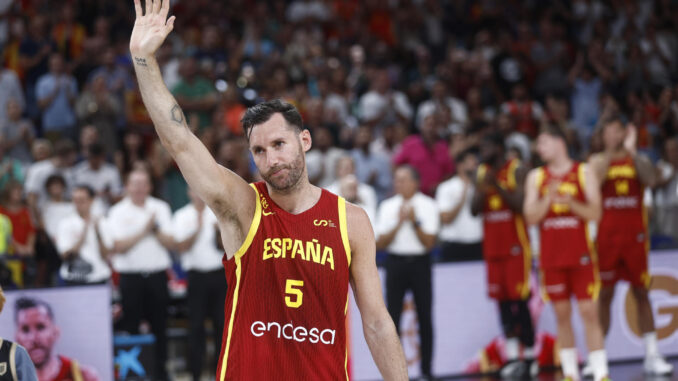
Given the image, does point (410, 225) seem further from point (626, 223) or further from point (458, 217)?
point (626, 223)

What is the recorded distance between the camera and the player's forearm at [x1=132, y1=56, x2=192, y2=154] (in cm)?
353

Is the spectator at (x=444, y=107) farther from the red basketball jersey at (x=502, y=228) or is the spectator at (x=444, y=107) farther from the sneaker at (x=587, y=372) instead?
the sneaker at (x=587, y=372)

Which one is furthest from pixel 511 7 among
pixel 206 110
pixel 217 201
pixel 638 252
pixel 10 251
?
pixel 217 201

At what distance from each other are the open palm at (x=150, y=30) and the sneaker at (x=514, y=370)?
7106mm

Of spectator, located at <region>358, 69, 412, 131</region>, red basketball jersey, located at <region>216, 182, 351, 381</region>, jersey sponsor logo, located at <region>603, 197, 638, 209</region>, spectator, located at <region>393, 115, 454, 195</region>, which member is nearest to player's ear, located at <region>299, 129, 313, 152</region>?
red basketball jersey, located at <region>216, 182, 351, 381</region>

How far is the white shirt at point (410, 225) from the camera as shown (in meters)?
9.49

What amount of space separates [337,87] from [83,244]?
18.1 ft

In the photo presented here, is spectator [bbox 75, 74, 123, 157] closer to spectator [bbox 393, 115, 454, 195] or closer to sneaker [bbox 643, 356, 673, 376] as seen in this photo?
spectator [bbox 393, 115, 454, 195]

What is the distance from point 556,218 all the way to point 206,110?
5.91 m

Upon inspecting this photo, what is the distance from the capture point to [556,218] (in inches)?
334

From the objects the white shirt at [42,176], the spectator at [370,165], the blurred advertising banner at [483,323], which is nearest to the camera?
the blurred advertising banner at [483,323]

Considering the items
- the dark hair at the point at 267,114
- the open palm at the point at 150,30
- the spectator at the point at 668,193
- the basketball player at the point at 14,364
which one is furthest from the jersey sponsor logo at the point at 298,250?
the spectator at the point at 668,193

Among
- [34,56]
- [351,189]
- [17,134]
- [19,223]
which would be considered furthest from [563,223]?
[34,56]

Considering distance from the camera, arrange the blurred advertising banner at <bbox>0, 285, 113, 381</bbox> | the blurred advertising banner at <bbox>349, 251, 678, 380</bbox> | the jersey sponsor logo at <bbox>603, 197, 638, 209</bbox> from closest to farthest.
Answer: the blurred advertising banner at <bbox>0, 285, 113, 381</bbox> → the jersey sponsor logo at <bbox>603, 197, 638, 209</bbox> → the blurred advertising banner at <bbox>349, 251, 678, 380</bbox>
